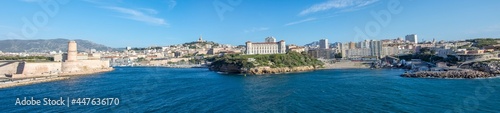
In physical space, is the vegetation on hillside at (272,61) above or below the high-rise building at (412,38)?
below

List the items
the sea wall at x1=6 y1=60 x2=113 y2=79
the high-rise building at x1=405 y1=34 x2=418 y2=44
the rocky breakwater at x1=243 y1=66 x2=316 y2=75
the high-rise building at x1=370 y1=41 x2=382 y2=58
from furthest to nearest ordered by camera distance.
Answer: the high-rise building at x1=405 y1=34 x2=418 y2=44 < the high-rise building at x1=370 y1=41 x2=382 y2=58 < the rocky breakwater at x1=243 y1=66 x2=316 y2=75 < the sea wall at x1=6 y1=60 x2=113 y2=79

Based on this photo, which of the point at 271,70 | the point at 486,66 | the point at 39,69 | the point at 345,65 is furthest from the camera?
the point at 345,65

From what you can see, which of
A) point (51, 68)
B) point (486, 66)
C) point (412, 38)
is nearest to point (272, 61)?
point (486, 66)

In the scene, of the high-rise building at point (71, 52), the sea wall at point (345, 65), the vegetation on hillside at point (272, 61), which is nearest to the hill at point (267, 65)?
the vegetation on hillside at point (272, 61)

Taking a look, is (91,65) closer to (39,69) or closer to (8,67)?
(39,69)

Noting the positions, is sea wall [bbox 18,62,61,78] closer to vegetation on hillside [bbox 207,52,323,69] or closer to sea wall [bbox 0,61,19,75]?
sea wall [bbox 0,61,19,75]

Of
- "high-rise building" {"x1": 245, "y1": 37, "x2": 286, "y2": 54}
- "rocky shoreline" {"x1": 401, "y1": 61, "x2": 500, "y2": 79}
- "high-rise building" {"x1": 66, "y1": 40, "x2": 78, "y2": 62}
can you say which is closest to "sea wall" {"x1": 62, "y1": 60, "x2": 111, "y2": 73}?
"high-rise building" {"x1": 66, "y1": 40, "x2": 78, "y2": 62}

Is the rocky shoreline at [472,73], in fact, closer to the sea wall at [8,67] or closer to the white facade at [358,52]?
the white facade at [358,52]

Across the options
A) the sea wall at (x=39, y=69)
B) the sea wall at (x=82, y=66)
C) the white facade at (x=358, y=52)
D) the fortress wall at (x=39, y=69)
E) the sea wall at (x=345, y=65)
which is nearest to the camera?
the fortress wall at (x=39, y=69)

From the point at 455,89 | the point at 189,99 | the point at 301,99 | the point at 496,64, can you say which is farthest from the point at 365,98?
the point at 496,64
